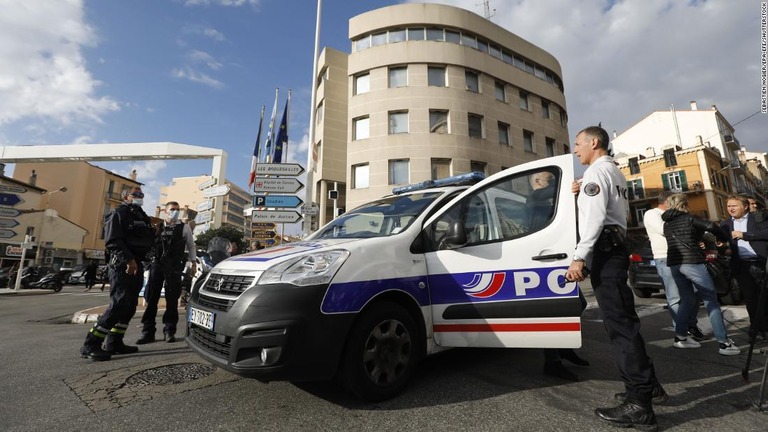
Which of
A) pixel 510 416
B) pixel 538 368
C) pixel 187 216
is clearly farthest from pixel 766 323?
pixel 187 216

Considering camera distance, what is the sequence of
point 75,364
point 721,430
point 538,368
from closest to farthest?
1. point 721,430
2. point 538,368
3. point 75,364

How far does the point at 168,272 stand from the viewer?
4684 millimetres

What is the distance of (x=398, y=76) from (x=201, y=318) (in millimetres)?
19317

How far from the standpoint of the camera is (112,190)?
43.5 meters

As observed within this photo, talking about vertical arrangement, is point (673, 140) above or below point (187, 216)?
above

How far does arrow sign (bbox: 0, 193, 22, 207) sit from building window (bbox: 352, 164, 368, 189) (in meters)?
15.5

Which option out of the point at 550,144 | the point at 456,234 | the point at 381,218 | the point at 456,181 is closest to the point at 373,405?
the point at 456,234

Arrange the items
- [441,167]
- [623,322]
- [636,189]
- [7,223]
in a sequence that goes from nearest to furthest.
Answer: [623,322] < [7,223] < [441,167] < [636,189]

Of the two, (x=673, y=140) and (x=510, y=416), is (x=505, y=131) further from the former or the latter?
(x=673, y=140)

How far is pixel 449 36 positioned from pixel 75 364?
21.6m

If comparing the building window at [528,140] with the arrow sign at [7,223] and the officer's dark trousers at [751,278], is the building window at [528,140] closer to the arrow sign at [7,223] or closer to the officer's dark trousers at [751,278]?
the officer's dark trousers at [751,278]

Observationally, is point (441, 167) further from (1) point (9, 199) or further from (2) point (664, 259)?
(1) point (9, 199)

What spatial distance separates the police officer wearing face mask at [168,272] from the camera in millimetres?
4559

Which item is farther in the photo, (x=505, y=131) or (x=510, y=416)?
(x=505, y=131)
